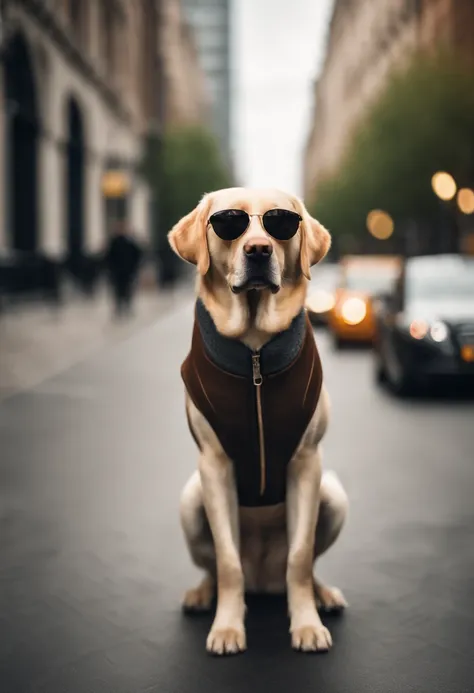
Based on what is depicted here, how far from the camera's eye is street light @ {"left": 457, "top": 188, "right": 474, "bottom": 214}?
34.8m

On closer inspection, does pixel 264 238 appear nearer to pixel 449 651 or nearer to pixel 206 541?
pixel 206 541

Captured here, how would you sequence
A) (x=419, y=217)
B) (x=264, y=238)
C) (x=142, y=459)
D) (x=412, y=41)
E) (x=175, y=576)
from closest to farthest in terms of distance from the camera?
(x=264, y=238) → (x=175, y=576) → (x=142, y=459) → (x=419, y=217) → (x=412, y=41)

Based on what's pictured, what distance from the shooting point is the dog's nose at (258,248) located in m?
3.38

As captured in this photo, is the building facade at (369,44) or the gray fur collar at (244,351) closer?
the gray fur collar at (244,351)

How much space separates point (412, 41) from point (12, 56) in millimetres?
38690

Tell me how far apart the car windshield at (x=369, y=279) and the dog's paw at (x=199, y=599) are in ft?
49.9

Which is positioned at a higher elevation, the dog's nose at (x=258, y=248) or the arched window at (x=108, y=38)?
the arched window at (x=108, y=38)

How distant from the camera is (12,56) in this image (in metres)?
A: 26.1

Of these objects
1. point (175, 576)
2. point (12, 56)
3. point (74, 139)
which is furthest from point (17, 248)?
point (175, 576)

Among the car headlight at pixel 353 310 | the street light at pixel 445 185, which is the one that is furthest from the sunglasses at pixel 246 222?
the street light at pixel 445 185

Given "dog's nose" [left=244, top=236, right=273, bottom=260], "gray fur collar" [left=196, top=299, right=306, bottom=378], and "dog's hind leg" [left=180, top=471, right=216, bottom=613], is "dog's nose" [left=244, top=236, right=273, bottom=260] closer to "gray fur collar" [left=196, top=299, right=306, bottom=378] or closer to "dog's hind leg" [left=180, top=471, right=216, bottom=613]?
"gray fur collar" [left=196, top=299, right=306, bottom=378]

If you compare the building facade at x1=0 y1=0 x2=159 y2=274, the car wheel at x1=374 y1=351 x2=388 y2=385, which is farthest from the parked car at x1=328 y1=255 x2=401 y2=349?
the building facade at x1=0 y1=0 x2=159 y2=274

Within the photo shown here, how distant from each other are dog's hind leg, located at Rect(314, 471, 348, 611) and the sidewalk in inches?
292

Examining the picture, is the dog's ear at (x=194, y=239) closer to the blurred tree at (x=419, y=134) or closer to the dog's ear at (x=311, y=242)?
the dog's ear at (x=311, y=242)
